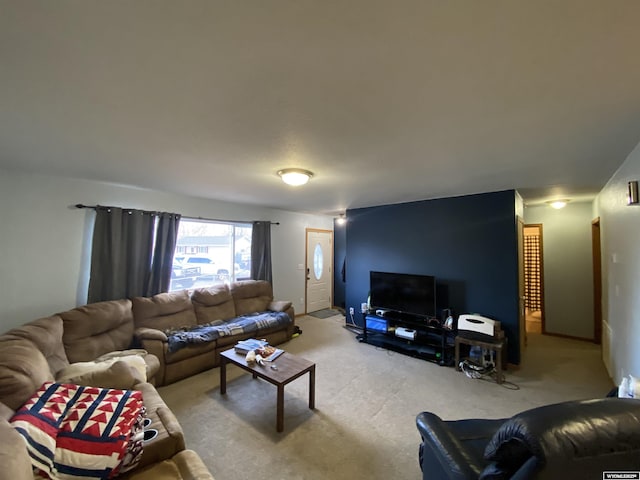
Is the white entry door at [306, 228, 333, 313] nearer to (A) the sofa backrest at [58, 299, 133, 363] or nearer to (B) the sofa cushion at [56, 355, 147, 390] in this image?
(A) the sofa backrest at [58, 299, 133, 363]

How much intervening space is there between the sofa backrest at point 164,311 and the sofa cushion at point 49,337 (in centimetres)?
83

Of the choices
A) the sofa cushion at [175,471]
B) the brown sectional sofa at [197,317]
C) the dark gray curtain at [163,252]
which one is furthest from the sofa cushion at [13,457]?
the dark gray curtain at [163,252]

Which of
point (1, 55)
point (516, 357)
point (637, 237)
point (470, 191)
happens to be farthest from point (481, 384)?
point (1, 55)

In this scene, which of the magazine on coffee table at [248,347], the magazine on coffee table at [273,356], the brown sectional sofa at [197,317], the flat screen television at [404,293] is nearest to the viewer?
the magazine on coffee table at [273,356]

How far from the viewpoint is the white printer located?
3330mm

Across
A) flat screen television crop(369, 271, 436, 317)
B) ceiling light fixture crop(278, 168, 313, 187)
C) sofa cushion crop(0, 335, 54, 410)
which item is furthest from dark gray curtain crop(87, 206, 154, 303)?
flat screen television crop(369, 271, 436, 317)

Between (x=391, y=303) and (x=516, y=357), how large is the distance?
174 centimetres

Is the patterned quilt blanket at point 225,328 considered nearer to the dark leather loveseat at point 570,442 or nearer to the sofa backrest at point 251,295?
the sofa backrest at point 251,295

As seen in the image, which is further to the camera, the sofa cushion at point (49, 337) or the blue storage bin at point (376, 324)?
the blue storage bin at point (376, 324)

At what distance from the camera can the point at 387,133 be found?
177 centimetres

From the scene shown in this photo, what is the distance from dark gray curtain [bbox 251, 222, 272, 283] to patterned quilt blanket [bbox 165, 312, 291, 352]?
3.11ft

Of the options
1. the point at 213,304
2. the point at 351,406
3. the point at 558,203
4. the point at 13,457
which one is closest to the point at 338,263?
the point at 213,304

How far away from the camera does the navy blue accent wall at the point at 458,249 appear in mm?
3537

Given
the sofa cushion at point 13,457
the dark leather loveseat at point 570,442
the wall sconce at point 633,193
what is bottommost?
the sofa cushion at point 13,457
